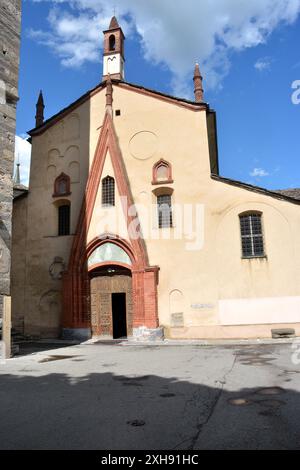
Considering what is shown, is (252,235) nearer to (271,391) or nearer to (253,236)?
(253,236)

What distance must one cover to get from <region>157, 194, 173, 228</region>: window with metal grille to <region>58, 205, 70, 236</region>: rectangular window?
5.06 meters

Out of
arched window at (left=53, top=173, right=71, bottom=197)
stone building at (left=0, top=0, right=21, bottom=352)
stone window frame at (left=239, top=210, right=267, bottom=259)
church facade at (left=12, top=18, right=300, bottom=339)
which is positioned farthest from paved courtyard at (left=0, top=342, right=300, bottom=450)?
arched window at (left=53, top=173, right=71, bottom=197)

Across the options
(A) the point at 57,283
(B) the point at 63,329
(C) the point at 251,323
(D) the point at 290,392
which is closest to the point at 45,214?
(A) the point at 57,283

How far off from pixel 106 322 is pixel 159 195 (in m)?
6.78

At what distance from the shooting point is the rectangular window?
20953 mm

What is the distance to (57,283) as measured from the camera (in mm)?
20031

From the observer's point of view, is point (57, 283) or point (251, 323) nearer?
point (251, 323)

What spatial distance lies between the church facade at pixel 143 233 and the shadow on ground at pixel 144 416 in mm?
9899

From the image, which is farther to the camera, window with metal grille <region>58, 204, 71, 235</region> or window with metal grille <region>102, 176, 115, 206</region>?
window with metal grille <region>58, 204, 71, 235</region>

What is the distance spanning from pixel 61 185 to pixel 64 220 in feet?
6.33

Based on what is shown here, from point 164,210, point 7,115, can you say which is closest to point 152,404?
point 7,115

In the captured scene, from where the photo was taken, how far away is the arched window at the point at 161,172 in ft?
64.0

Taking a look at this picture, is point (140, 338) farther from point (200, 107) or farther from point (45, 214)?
point (200, 107)

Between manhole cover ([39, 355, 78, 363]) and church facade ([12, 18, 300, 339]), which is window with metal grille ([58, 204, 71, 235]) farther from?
manhole cover ([39, 355, 78, 363])
